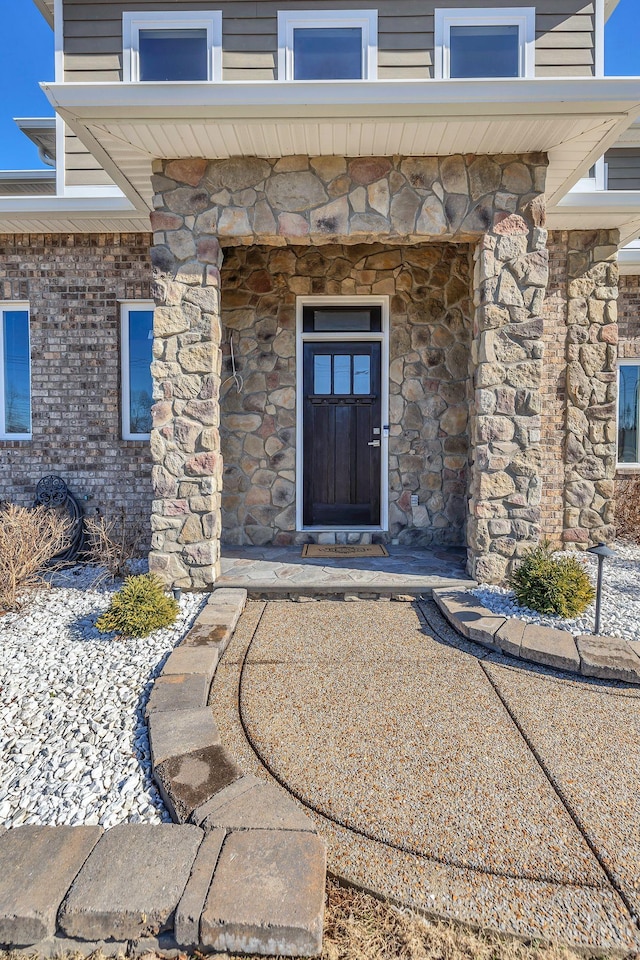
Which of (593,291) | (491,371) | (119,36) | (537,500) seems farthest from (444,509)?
(119,36)

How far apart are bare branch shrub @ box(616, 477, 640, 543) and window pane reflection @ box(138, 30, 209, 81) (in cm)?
575

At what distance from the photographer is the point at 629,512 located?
6.00m

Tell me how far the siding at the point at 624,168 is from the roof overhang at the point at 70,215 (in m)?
4.94

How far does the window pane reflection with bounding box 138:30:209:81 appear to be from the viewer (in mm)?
4402

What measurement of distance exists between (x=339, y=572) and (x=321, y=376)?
204 centimetres

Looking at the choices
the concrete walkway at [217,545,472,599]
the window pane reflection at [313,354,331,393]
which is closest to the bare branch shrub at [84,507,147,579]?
the concrete walkway at [217,545,472,599]

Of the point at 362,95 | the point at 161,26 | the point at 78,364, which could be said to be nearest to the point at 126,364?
the point at 78,364

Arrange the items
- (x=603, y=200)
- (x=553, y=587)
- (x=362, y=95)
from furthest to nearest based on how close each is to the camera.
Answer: (x=603, y=200), (x=553, y=587), (x=362, y=95)

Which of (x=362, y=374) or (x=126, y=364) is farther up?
(x=126, y=364)

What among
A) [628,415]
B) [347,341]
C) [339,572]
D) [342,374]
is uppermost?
[347,341]

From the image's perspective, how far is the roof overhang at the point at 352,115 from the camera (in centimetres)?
329

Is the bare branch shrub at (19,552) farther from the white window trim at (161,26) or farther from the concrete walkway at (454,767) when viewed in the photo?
the white window trim at (161,26)

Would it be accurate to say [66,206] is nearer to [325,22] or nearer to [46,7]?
[46,7]

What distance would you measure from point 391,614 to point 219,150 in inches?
134
